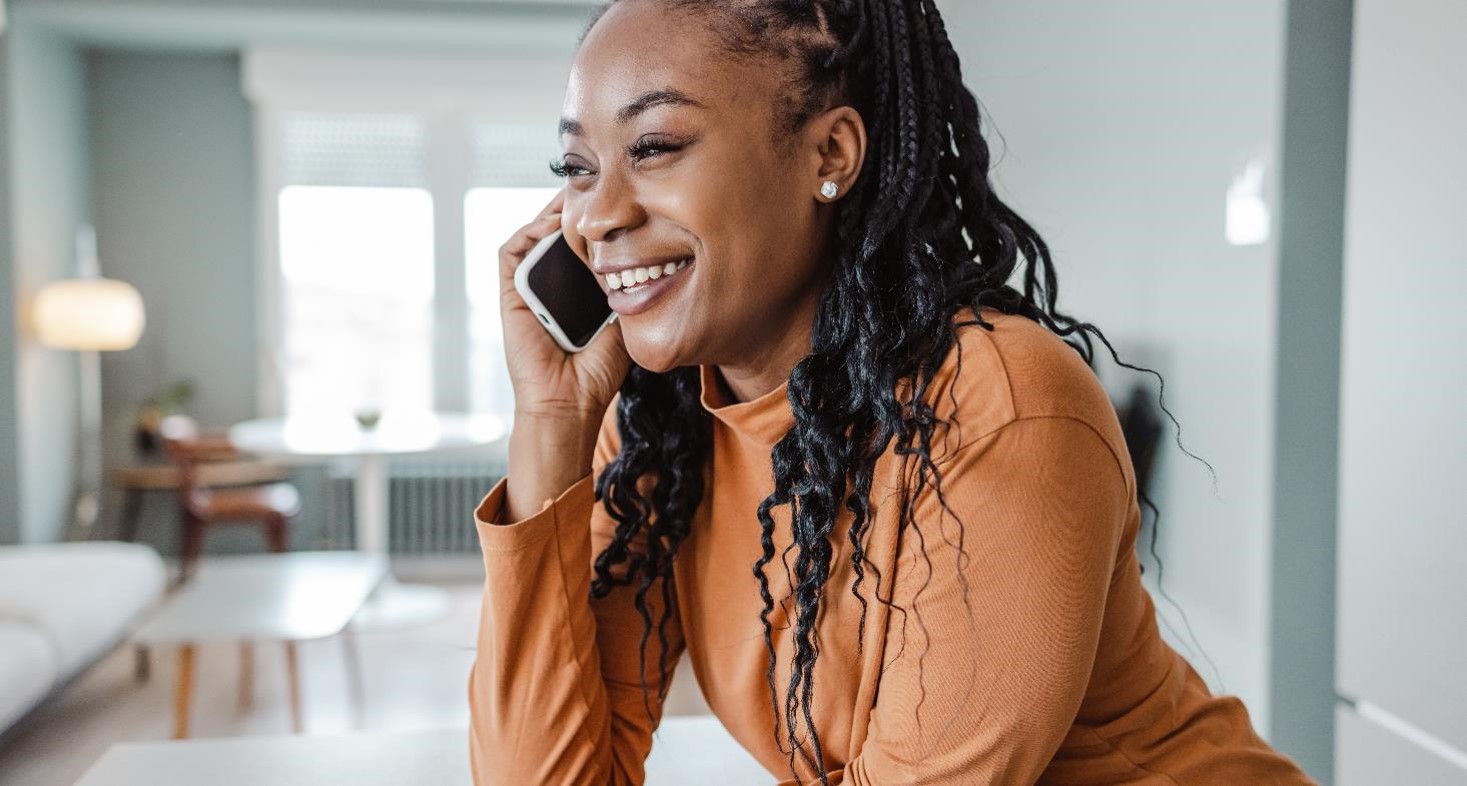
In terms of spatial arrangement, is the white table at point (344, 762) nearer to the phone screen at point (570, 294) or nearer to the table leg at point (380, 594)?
the phone screen at point (570, 294)

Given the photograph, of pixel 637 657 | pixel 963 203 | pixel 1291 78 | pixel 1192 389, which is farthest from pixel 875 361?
pixel 1192 389

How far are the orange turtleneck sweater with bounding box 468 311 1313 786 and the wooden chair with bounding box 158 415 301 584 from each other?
12.8 feet

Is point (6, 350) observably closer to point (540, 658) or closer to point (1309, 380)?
point (540, 658)

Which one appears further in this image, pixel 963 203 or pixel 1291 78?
pixel 1291 78

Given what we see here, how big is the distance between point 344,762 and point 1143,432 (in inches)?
72.4

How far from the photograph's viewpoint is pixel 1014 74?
2812 mm

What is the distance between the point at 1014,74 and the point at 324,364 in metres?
4.19

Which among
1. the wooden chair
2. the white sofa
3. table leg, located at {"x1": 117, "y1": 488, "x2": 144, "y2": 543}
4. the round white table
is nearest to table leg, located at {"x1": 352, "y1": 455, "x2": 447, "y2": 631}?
the round white table

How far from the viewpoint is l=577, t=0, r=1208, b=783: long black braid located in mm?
896

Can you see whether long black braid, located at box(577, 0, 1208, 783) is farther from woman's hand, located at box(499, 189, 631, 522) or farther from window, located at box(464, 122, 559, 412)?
window, located at box(464, 122, 559, 412)

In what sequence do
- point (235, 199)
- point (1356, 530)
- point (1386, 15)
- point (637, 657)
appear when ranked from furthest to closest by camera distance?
1. point (235, 199)
2. point (1356, 530)
3. point (1386, 15)
4. point (637, 657)

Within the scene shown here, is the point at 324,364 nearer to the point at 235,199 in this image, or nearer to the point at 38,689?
the point at 235,199

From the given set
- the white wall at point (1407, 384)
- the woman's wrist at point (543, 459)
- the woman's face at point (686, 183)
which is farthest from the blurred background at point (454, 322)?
the woman's wrist at point (543, 459)

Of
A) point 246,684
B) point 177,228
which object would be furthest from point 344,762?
point 177,228
